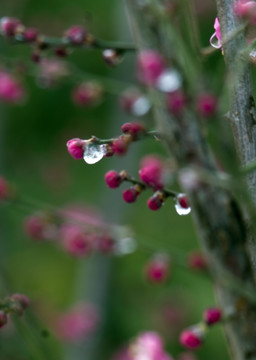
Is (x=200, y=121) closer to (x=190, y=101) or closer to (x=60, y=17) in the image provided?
(x=190, y=101)

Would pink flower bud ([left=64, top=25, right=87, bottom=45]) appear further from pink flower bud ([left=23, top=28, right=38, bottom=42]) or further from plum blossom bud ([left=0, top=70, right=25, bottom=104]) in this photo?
plum blossom bud ([left=0, top=70, right=25, bottom=104])

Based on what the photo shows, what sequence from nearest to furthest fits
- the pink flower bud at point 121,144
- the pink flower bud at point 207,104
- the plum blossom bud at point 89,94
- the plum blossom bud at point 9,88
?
the pink flower bud at point 207,104, the pink flower bud at point 121,144, the plum blossom bud at point 89,94, the plum blossom bud at point 9,88

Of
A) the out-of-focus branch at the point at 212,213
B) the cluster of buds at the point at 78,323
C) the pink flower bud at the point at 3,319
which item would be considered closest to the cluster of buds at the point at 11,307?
the pink flower bud at the point at 3,319

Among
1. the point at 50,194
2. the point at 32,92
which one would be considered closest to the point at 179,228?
the point at 50,194

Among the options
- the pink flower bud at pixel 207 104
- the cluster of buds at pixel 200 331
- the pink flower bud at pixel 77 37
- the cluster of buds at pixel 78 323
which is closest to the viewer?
the pink flower bud at pixel 207 104

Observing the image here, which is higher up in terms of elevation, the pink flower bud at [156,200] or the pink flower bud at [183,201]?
the pink flower bud at [156,200]

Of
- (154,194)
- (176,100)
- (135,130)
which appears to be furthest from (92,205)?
(176,100)

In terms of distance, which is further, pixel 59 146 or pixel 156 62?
pixel 59 146

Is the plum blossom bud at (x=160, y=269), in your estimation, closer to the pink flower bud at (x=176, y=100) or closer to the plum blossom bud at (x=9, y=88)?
the plum blossom bud at (x=9, y=88)
